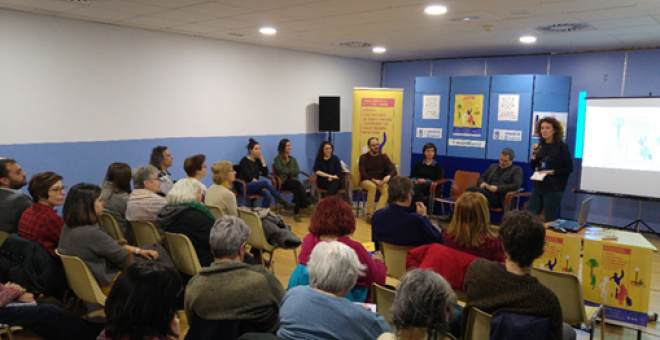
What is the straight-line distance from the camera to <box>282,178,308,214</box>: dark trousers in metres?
7.70

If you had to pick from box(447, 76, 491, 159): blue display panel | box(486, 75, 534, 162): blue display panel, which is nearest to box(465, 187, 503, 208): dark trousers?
box(486, 75, 534, 162): blue display panel

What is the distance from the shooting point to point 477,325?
7.32ft

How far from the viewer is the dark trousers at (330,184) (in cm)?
780

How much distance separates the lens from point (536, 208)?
573 centimetres

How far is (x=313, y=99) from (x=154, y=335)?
25.4 feet

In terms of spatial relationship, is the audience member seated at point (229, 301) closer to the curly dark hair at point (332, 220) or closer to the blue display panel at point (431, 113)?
the curly dark hair at point (332, 220)

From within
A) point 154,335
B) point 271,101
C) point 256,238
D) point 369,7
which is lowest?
point 256,238

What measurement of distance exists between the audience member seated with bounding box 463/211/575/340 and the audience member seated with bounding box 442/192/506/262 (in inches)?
19.7

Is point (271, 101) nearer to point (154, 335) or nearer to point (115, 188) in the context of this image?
point (115, 188)

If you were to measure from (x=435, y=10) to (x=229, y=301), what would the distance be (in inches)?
152

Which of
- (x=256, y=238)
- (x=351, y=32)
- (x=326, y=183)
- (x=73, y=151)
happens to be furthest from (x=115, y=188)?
(x=326, y=183)

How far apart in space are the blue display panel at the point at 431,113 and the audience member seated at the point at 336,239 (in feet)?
19.5

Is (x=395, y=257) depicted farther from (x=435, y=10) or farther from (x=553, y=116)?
(x=553, y=116)

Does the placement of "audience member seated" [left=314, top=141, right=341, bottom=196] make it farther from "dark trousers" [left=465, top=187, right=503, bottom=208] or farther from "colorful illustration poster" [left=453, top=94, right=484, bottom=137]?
"dark trousers" [left=465, top=187, right=503, bottom=208]
